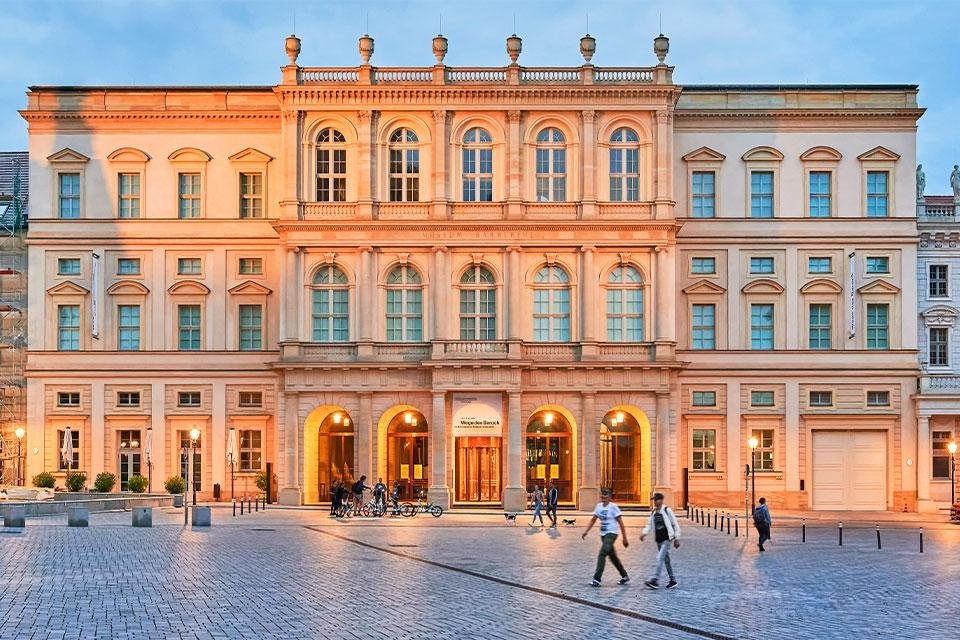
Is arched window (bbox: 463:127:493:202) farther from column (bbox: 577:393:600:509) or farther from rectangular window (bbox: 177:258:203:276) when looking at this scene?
rectangular window (bbox: 177:258:203:276)

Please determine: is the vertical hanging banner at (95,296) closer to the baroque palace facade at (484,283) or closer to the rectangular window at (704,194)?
the baroque palace facade at (484,283)

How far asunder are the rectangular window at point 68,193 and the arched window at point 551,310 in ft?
77.5

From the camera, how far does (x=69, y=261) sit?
209ft

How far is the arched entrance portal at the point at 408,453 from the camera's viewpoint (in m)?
60.5

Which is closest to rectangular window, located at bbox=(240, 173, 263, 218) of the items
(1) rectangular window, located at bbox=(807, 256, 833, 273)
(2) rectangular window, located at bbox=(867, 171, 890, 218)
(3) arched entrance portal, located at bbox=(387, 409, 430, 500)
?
(3) arched entrance portal, located at bbox=(387, 409, 430, 500)

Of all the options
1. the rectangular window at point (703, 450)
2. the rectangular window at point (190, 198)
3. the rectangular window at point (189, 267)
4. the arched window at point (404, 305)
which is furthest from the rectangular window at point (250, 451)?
the rectangular window at point (703, 450)

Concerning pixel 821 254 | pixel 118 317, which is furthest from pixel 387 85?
pixel 821 254

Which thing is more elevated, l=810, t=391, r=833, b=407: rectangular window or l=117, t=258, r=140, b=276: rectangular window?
l=117, t=258, r=140, b=276: rectangular window

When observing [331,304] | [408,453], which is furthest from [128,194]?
[408,453]

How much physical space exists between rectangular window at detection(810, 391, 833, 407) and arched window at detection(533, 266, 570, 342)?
41.5ft

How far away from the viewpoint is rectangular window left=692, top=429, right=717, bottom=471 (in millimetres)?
61938

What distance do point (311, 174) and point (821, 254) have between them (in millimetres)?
25308

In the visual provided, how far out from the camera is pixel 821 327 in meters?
62.8

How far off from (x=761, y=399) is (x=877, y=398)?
5645 millimetres
